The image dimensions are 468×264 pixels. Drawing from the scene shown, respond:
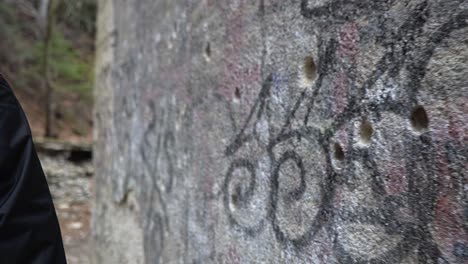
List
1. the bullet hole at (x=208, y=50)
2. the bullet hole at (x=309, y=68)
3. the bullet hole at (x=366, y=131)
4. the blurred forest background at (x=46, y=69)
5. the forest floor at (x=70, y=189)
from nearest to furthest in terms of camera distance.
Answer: the bullet hole at (x=366, y=131) → the bullet hole at (x=309, y=68) → the bullet hole at (x=208, y=50) → the forest floor at (x=70, y=189) → the blurred forest background at (x=46, y=69)

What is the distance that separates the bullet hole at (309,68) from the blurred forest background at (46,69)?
10.2 meters

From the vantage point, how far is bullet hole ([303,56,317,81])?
1.70 meters

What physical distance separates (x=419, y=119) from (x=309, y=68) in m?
0.49

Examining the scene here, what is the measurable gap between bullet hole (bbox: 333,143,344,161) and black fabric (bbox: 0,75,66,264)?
0.77 m

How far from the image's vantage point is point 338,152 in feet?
5.11

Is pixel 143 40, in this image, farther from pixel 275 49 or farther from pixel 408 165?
pixel 408 165

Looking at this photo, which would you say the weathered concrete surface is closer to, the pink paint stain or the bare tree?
the pink paint stain

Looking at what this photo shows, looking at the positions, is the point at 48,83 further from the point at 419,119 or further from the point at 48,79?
the point at 419,119

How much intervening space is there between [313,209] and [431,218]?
462 mm

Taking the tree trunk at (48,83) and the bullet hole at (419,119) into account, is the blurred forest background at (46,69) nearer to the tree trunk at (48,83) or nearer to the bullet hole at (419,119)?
the tree trunk at (48,83)

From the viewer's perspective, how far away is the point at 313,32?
1695mm

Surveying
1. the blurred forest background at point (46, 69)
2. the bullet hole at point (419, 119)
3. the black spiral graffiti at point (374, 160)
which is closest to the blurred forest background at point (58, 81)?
the blurred forest background at point (46, 69)

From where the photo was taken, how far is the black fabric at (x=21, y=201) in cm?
145

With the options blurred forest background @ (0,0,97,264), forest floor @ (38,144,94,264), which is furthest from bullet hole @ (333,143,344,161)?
blurred forest background @ (0,0,97,264)
